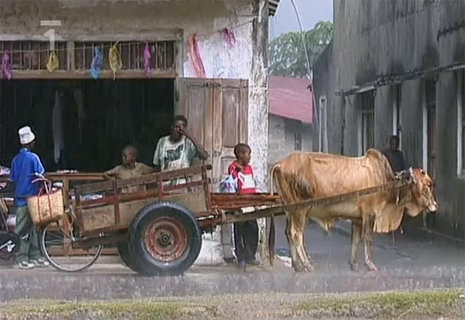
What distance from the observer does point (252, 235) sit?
48.5ft

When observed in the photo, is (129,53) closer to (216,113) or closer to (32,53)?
(32,53)

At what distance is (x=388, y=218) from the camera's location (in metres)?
14.5

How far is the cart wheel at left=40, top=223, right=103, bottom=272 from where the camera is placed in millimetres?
14406

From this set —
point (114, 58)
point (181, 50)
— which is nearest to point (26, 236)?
point (114, 58)

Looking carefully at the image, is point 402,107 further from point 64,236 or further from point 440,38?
point 64,236

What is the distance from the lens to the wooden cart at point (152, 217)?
1320 centimetres

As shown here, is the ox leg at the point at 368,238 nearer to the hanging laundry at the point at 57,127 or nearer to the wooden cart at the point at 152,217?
the wooden cart at the point at 152,217

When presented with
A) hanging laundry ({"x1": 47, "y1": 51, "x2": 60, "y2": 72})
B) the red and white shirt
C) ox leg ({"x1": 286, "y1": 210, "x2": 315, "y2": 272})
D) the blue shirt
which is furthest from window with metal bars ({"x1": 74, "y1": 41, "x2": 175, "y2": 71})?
ox leg ({"x1": 286, "y1": 210, "x2": 315, "y2": 272})

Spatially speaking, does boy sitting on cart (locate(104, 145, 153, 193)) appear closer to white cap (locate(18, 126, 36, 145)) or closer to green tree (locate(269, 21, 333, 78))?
white cap (locate(18, 126, 36, 145))

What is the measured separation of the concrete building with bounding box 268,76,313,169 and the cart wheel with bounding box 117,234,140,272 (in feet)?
59.1

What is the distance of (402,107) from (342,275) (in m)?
9.29

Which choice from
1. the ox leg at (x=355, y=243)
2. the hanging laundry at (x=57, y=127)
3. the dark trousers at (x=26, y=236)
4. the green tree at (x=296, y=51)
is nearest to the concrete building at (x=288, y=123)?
the green tree at (x=296, y=51)

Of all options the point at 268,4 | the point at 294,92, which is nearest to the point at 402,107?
the point at 268,4

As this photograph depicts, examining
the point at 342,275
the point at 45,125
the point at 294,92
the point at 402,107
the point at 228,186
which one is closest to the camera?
the point at 342,275
